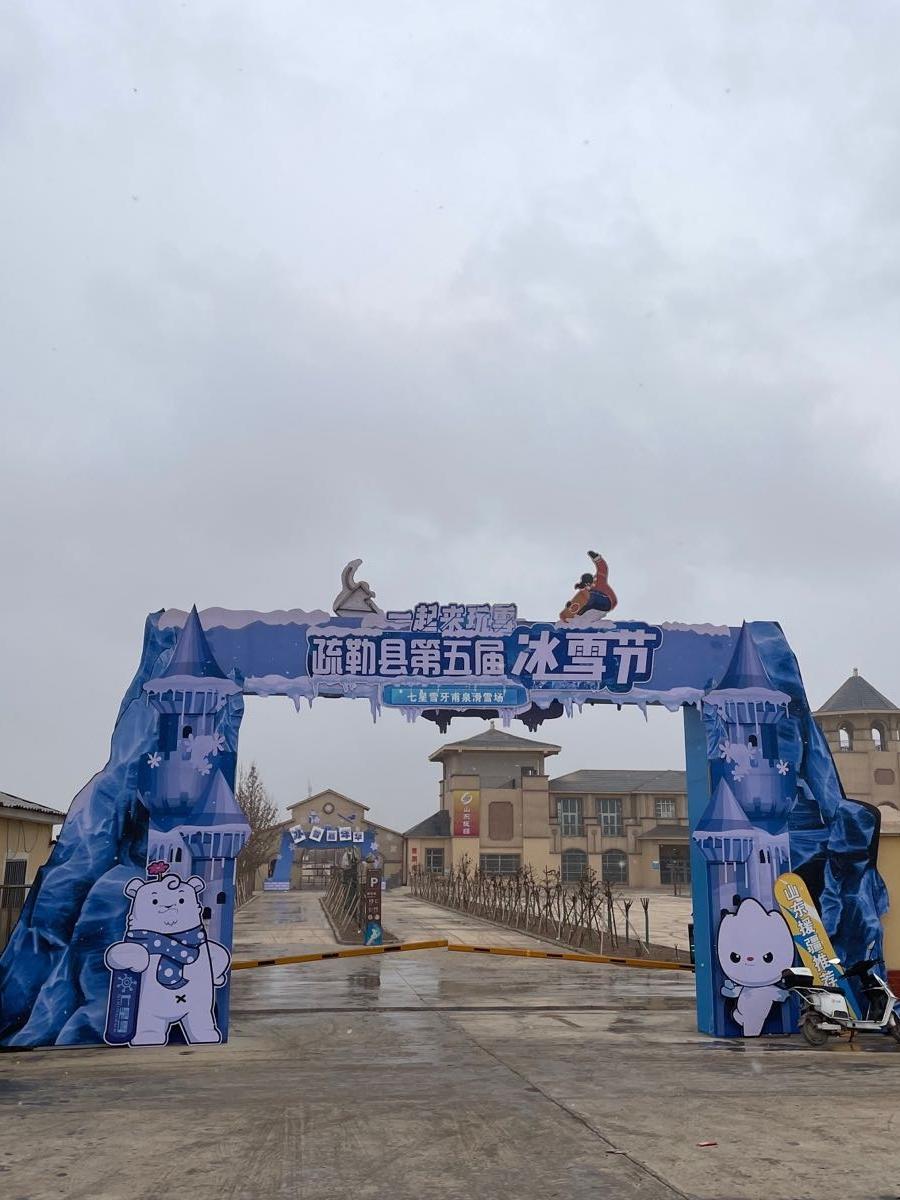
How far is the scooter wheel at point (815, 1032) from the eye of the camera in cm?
1383

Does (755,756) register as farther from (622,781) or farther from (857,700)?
(622,781)

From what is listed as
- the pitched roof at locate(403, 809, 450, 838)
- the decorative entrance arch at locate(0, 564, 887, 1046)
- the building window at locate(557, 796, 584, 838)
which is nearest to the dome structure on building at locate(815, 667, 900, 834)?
the building window at locate(557, 796, 584, 838)

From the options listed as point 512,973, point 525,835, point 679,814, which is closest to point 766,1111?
point 512,973

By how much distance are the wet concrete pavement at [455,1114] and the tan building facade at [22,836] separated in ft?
23.0

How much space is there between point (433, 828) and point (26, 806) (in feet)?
191

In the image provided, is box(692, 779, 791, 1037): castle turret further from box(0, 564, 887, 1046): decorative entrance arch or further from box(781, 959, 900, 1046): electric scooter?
box(781, 959, 900, 1046): electric scooter

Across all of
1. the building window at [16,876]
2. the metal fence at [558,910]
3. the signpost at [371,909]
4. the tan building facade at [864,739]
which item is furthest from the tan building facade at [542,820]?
the building window at [16,876]

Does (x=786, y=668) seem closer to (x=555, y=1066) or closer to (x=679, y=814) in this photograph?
(x=555, y=1066)

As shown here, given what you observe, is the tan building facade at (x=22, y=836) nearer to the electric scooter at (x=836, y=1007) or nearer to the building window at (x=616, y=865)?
the electric scooter at (x=836, y=1007)

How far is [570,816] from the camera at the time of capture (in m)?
78.6

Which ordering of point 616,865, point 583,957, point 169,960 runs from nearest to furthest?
point 169,960 < point 583,957 < point 616,865

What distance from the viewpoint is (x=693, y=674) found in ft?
51.0

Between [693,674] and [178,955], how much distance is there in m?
8.82

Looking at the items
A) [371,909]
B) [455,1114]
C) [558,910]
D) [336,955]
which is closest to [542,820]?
[558,910]
